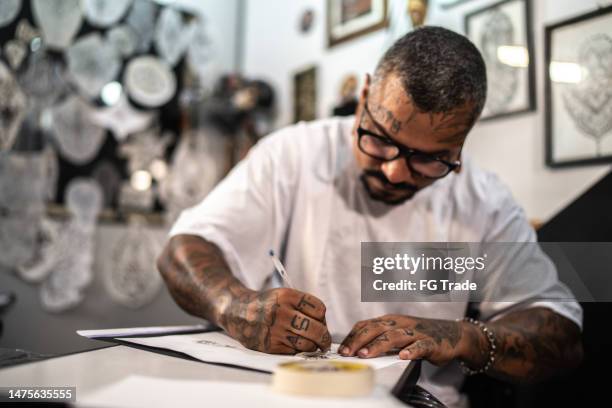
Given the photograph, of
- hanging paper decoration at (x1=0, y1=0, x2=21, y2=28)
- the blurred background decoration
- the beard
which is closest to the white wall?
the blurred background decoration

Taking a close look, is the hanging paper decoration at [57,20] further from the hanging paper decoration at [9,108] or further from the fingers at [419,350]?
the fingers at [419,350]

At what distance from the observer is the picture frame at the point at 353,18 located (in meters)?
2.71

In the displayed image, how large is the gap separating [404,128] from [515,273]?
55 cm

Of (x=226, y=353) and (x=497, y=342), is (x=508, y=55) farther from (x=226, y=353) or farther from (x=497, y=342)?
(x=226, y=353)

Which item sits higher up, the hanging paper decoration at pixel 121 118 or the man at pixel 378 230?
the hanging paper decoration at pixel 121 118

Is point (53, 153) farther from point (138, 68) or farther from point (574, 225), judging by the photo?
point (574, 225)

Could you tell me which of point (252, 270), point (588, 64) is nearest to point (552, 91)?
point (588, 64)

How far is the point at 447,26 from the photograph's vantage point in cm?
231

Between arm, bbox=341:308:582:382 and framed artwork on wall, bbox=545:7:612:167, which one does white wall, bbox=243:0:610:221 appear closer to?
framed artwork on wall, bbox=545:7:612:167

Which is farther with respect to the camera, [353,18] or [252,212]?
[353,18]

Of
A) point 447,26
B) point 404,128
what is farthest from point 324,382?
point 447,26

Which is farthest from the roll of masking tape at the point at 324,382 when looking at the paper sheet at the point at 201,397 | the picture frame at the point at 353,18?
the picture frame at the point at 353,18

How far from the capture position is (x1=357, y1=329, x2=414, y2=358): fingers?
0.91m

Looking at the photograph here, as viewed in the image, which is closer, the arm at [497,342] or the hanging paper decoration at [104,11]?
the arm at [497,342]
